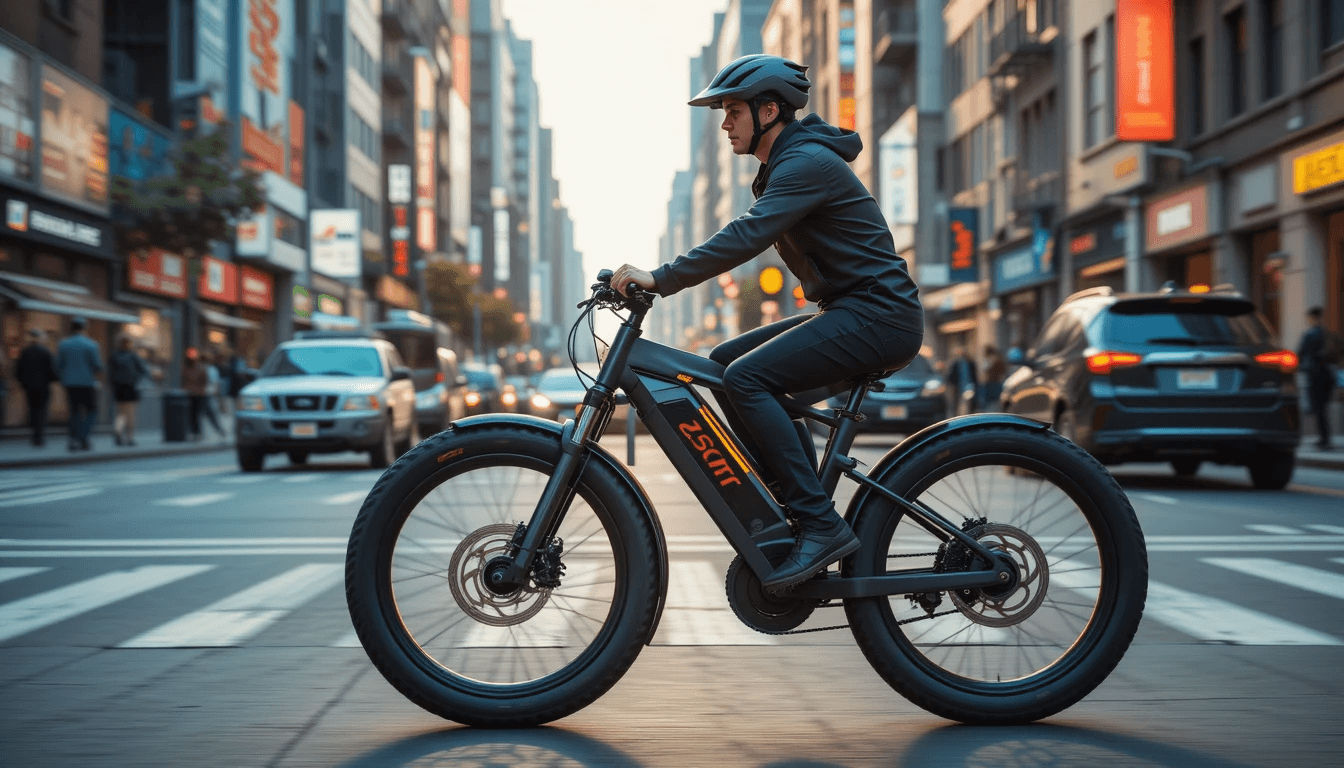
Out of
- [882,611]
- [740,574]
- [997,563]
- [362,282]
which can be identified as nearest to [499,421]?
[740,574]

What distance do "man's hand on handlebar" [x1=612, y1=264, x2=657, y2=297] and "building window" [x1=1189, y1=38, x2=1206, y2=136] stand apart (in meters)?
24.8

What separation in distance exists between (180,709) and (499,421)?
1.38 m

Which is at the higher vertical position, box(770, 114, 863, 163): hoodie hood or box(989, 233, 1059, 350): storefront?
box(989, 233, 1059, 350): storefront

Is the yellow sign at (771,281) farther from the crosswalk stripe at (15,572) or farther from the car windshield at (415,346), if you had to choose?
the crosswalk stripe at (15,572)

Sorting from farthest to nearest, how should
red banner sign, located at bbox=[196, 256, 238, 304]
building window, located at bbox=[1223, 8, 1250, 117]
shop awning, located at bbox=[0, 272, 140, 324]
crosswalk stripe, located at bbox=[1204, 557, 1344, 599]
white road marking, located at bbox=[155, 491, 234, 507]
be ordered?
1. red banner sign, located at bbox=[196, 256, 238, 304]
2. building window, located at bbox=[1223, 8, 1250, 117]
3. shop awning, located at bbox=[0, 272, 140, 324]
4. white road marking, located at bbox=[155, 491, 234, 507]
5. crosswalk stripe, located at bbox=[1204, 557, 1344, 599]

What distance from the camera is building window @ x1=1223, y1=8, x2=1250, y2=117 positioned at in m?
24.4

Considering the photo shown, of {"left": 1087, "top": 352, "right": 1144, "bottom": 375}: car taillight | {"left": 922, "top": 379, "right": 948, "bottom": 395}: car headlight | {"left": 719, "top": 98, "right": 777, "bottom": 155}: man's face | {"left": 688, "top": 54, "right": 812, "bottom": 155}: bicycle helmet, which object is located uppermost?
{"left": 688, "top": 54, "right": 812, "bottom": 155}: bicycle helmet

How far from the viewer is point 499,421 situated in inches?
162

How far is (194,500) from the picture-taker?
12.7m

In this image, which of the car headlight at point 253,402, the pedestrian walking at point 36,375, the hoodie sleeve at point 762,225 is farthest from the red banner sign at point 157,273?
A: the hoodie sleeve at point 762,225

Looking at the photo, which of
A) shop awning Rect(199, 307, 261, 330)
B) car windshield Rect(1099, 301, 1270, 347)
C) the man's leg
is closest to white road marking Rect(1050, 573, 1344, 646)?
the man's leg

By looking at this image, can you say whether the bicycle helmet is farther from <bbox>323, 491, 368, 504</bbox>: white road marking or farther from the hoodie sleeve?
<bbox>323, 491, 368, 504</bbox>: white road marking

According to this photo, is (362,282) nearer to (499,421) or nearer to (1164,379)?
(1164,379)

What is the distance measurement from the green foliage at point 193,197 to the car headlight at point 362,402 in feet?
40.1
